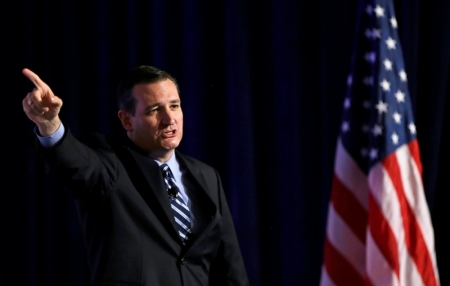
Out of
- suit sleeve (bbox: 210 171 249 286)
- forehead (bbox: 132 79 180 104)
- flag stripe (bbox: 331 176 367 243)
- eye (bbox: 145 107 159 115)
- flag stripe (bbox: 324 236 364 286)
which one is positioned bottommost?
suit sleeve (bbox: 210 171 249 286)

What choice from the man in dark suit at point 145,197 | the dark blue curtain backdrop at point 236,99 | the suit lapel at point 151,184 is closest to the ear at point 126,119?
the man in dark suit at point 145,197

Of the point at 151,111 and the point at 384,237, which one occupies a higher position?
the point at 151,111

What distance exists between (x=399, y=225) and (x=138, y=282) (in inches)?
34.0

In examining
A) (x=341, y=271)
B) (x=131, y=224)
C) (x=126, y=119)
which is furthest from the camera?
(x=126, y=119)

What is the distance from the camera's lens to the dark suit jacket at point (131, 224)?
2.15 m

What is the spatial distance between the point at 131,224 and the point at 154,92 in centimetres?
50

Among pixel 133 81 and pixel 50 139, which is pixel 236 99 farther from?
pixel 50 139

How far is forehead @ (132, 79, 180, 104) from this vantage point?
2.39 metres

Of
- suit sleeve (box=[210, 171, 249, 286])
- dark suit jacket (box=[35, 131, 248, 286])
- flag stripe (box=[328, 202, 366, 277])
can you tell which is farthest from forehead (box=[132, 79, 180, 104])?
flag stripe (box=[328, 202, 366, 277])

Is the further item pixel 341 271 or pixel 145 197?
pixel 145 197

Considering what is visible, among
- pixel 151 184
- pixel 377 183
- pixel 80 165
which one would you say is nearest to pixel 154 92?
pixel 151 184

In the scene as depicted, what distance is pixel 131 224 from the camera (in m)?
2.20

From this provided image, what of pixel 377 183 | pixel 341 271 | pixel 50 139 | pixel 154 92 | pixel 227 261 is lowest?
pixel 227 261

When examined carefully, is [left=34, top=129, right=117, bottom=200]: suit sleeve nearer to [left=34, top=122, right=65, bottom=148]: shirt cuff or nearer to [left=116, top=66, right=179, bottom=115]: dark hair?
[left=34, top=122, right=65, bottom=148]: shirt cuff
